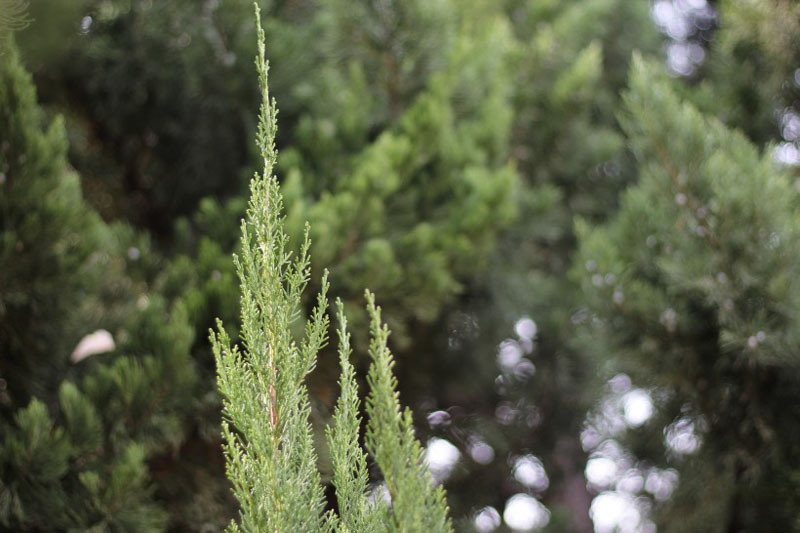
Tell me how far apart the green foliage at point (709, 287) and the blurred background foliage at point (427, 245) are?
0.01 m

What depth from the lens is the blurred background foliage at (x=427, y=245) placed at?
2396 mm

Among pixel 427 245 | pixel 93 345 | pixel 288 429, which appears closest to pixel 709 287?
pixel 427 245

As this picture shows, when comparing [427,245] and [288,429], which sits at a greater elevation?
[427,245]

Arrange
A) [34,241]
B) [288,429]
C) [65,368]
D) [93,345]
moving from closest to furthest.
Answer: [288,429]
[34,241]
[65,368]
[93,345]

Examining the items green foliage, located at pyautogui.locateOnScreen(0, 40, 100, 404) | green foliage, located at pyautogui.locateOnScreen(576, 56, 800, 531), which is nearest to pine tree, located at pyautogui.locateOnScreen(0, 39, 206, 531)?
green foliage, located at pyautogui.locateOnScreen(0, 40, 100, 404)

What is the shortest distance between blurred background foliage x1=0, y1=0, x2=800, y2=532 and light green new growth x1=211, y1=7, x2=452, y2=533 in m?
0.82

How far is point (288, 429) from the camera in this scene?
1.37 m

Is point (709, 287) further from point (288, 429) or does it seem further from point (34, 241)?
point (34, 241)

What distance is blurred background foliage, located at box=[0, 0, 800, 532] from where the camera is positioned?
240 cm

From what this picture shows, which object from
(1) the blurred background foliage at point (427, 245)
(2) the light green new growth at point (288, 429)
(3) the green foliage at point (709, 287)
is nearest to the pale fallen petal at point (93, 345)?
(1) the blurred background foliage at point (427, 245)

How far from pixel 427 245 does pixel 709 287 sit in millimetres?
1013

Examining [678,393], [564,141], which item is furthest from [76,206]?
[564,141]

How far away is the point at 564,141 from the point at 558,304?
869 millimetres

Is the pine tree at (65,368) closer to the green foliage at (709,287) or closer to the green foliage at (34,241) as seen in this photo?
the green foliage at (34,241)
